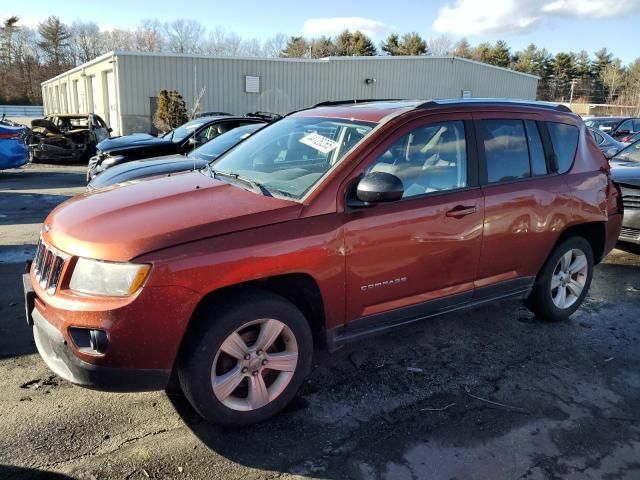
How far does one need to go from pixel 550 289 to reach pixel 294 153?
2.57 metres

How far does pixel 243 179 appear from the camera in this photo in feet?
11.7

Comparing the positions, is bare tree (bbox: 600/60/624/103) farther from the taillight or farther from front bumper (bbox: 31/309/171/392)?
front bumper (bbox: 31/309/171/392)

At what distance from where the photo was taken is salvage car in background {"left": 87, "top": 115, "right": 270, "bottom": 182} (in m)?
8.90

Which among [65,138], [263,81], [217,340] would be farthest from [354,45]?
[217,340]

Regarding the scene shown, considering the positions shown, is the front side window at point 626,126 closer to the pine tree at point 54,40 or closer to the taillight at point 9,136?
the taillight at point 9,136

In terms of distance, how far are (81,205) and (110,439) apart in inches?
56.9

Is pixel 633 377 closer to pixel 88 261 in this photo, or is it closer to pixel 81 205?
pixel 88 261

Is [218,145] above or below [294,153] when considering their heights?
below

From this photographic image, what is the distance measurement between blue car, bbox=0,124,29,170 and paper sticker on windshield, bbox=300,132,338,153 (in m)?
11.2

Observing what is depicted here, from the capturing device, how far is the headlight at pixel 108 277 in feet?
8.39

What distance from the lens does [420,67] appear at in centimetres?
2880

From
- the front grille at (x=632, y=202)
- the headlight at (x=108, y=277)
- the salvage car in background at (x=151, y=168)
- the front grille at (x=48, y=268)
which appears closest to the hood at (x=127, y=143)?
the salvage car in background at (x=151, y=168)

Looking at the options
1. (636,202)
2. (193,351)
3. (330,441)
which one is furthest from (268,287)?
(636,202)

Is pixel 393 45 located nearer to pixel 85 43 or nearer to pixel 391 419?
pixel 85 43
